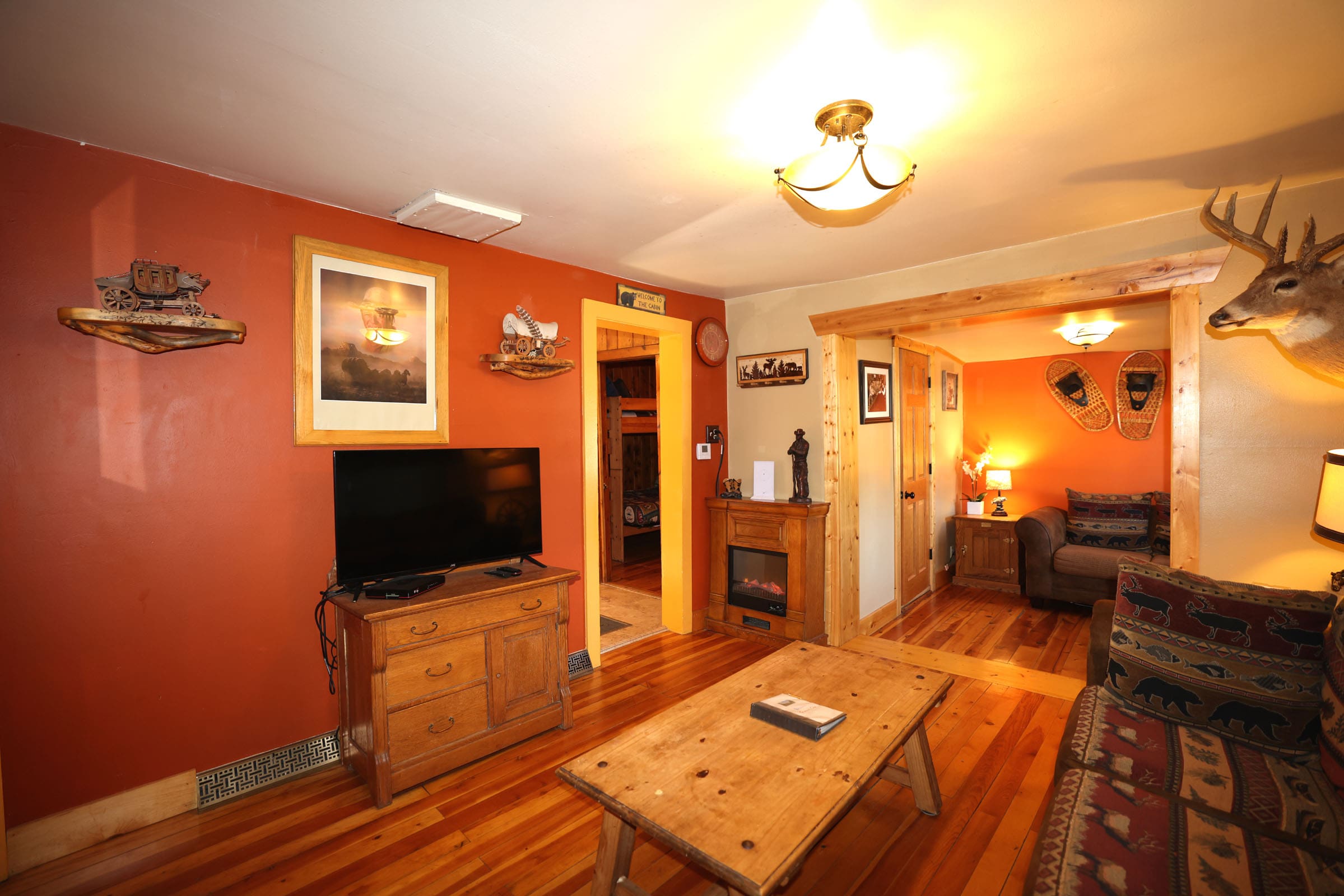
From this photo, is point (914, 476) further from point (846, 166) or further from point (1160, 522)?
point (846, 166)

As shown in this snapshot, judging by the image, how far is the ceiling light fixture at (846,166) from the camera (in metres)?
1.70

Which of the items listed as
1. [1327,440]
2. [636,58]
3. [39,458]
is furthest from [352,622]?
[1327,440]

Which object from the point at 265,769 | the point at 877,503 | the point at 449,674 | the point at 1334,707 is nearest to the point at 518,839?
the point at 449,674

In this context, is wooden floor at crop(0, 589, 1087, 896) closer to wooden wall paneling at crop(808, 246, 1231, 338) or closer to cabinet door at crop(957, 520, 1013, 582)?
wooden wall paneling at crop(808, 246, 1231, 338)

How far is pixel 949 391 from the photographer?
5.96 meters

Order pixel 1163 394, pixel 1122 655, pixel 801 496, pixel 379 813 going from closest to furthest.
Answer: pixel 1122 655, pixel 379 813, pixel 801 496, pixel 1163 394

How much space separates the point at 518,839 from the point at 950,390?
5607 millimetres

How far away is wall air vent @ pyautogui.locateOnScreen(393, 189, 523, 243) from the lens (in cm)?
252

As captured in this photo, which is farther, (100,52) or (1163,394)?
(1163,394)

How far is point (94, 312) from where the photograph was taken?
1.91 metres

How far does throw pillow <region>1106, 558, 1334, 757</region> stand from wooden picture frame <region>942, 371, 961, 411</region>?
12.8ft

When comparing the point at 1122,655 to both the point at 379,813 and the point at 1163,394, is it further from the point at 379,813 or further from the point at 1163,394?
the point at 1163,394

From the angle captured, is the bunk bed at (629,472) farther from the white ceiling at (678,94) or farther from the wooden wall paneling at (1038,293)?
the white ceiling at (678,94)

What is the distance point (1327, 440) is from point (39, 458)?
5068 millimetres
